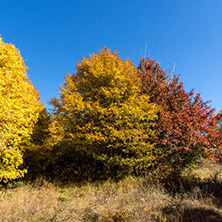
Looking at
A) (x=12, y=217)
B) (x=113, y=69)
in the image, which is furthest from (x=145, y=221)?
(x=113, y=69)

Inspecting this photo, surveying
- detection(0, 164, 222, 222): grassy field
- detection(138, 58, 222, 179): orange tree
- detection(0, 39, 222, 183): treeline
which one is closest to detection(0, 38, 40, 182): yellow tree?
detection(0, 39, 222, 183): treeline

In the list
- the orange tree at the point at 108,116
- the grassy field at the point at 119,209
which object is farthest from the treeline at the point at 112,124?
the grassy field at the point at 119,209

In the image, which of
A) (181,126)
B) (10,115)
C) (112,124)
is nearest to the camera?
(10,115)

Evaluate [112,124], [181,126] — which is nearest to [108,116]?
[112,124]

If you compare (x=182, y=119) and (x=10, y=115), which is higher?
(x=182, y=119)

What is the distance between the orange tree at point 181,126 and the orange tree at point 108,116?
110 centimetres

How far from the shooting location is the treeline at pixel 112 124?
355 inches

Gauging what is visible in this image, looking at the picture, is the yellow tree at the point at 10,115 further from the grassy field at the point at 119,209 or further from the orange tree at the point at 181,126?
the orange tree at the point at 181,126

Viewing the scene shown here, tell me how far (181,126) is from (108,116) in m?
5.24

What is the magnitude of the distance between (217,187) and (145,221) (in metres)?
5.44

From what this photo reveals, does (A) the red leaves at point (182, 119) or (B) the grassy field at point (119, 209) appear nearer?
(B) the grassy field at point (119, 209)

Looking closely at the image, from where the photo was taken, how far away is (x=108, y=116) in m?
9.72

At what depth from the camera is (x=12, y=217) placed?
5406 millimetres

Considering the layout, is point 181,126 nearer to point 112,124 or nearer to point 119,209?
point 112,124
